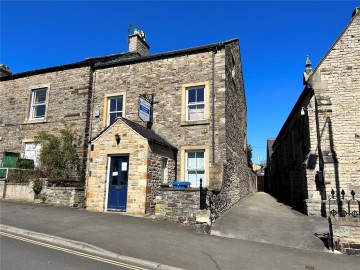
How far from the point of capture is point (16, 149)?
1858 centimetres

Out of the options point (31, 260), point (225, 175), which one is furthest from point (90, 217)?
point (225, 175)

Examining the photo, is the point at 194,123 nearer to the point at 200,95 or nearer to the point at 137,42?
the point at 200,95

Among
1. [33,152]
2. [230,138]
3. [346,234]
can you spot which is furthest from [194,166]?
[33,152]

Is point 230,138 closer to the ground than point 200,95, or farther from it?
closer to the ground

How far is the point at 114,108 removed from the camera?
55.3 feet

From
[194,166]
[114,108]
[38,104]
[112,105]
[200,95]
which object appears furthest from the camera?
[38,104]

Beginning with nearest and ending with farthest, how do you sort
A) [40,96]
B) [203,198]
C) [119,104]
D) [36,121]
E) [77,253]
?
[77,253], [203,198], [119,104], [36,121], [40,96]

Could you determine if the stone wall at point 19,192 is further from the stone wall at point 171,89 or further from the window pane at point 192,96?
the window pane at point 192,96

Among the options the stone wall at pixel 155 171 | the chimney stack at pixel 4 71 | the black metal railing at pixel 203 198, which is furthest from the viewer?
the chimney stack at pixel 4 71

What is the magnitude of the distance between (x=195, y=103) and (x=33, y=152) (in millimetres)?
10859

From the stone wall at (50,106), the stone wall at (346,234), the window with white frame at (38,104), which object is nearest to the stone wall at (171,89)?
the stone wall at (50,106)

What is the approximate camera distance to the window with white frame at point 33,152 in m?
17.6

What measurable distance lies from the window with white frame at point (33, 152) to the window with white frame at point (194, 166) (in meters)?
9.47

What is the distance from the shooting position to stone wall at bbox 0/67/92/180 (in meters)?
17.1
